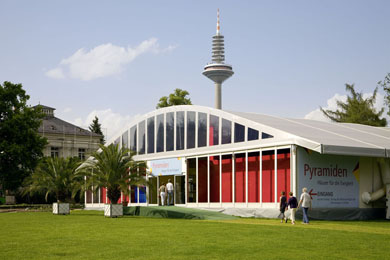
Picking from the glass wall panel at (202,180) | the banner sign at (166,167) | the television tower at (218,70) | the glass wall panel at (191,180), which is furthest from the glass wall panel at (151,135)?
the television tower at (218,70)

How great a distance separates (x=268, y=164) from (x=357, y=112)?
147 ft

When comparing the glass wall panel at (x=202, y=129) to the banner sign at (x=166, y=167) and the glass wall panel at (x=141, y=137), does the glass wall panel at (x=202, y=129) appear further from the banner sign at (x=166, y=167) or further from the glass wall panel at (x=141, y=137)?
the glass wall panel at (x=141, y=137)

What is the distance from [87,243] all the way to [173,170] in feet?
67.6

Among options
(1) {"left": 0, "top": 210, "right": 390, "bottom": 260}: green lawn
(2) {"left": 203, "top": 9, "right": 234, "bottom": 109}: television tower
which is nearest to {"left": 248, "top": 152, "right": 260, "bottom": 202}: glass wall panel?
(1) {"left": 0, "top": 210, "right": 390, "bottom": 260}: green lawn

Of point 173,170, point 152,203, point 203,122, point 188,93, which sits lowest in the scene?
point 152,203

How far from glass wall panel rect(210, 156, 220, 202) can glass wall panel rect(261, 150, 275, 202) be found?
3806 millimetres

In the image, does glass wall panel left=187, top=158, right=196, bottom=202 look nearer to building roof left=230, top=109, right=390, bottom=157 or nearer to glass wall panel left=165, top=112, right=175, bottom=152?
glass wall panel left=165, top=112, right=175, bottom=152

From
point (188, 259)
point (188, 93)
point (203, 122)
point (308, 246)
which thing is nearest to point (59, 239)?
point (188, 259)

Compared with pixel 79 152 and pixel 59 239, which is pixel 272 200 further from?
pixel 79 152

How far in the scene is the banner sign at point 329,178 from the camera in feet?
83.6

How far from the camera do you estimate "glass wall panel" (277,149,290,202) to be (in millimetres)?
25781

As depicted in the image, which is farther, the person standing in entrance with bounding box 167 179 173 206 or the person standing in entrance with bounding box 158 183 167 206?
the person standing in entrance with bounding box 158 183 167 206

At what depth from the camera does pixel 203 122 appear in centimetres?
3189

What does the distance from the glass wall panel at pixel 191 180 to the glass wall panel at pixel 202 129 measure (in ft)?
4.27
